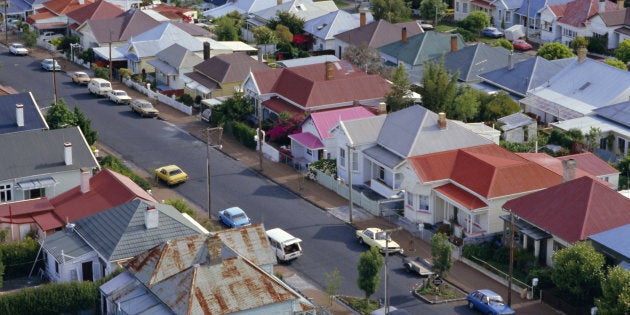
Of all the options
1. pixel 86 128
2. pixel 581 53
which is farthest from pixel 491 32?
pixel 86 128

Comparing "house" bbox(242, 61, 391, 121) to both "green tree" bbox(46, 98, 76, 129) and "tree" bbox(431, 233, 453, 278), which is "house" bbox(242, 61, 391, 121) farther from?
"tree" bbox(431, 233, 453, 278)

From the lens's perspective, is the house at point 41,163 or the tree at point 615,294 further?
the house at point 41,163

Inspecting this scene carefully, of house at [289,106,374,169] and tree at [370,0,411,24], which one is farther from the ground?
tree at [370,0,411,24]

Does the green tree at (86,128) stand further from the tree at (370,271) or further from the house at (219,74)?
the tree at (370,271)

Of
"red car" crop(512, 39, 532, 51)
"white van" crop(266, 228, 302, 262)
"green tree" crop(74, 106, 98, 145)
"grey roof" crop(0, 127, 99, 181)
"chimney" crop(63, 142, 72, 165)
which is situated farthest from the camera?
"red car" crop(512, 39, 532, 51)

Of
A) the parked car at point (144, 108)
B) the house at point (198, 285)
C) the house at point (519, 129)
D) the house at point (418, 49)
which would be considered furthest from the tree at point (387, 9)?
the house at point (198, 285)

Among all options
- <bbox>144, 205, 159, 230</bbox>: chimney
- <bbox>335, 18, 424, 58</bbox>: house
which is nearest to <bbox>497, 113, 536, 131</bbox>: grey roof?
<bbox>335, 18, 424, 58</bbox>: house

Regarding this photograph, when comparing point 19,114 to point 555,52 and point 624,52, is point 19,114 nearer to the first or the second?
point 555,52

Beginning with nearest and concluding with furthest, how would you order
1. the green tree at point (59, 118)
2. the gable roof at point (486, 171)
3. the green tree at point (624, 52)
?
1. the gable roof at point (486, 171)
2. the green tree at point (59, 118)
3. the green tree at point (624, 52)
